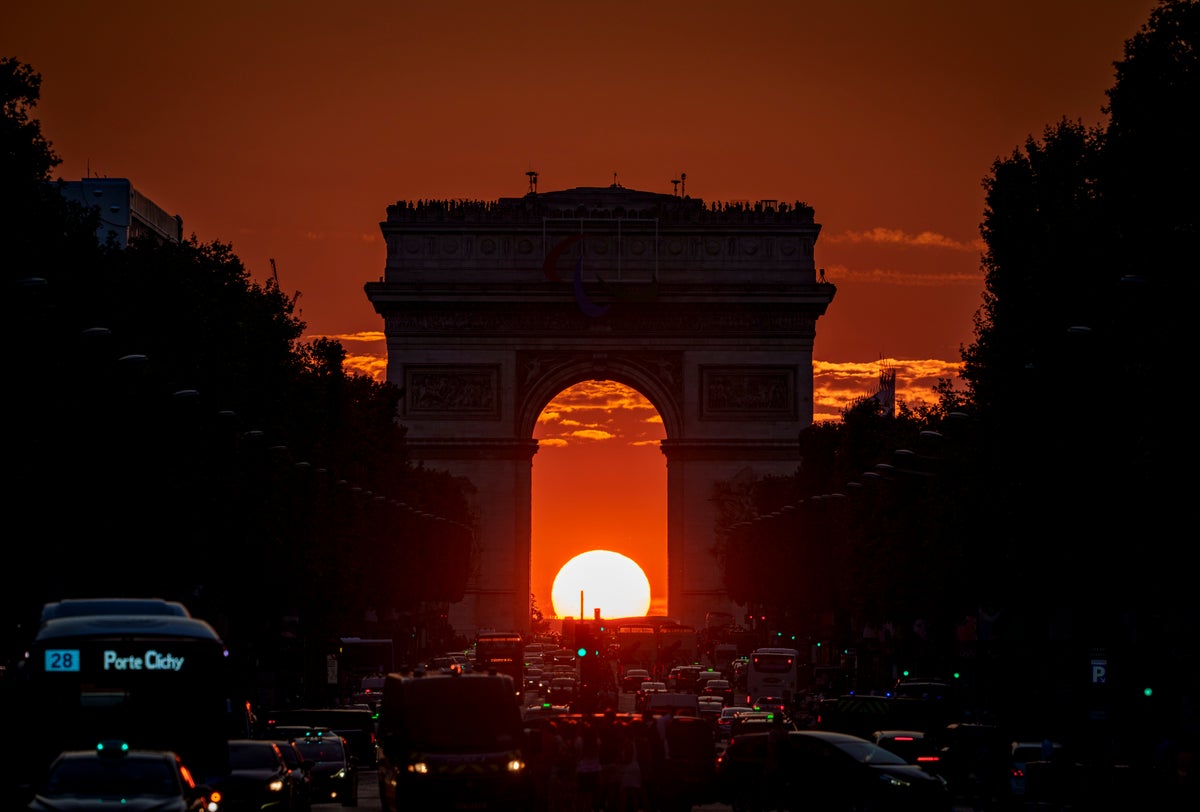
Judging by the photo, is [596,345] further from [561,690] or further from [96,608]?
[96,608]

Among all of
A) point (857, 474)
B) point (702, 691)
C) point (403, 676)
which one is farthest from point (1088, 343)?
point (857, 474)

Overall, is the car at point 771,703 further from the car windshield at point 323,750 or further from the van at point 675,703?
the car windshield at point 323,750

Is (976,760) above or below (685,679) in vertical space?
below

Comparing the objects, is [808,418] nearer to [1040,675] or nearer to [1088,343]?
[1040,675]

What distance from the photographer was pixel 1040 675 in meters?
70.6

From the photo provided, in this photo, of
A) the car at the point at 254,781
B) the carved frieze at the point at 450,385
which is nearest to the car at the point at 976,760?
the car at the point at 254,781

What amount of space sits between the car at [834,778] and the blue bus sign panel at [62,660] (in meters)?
11.9

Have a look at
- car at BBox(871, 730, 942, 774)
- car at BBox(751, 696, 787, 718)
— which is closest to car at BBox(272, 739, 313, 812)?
car at BBox(871, 730, 942, 774)

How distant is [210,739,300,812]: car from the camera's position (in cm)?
3597

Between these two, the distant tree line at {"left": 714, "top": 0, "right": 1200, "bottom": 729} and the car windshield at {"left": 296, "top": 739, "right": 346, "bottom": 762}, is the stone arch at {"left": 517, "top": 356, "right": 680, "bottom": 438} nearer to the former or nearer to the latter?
the distant tree line at {"left": 714, "top": 0, "right": 1200, "bottom": 729}

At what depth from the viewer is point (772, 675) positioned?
96.1 meters

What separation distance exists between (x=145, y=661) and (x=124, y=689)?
475 mm

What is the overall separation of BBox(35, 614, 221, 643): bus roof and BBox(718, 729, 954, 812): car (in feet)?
32.6

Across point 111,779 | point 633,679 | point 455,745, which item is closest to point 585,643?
point 455,745
